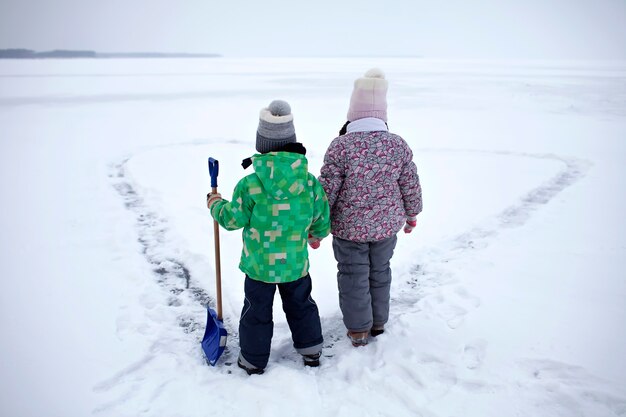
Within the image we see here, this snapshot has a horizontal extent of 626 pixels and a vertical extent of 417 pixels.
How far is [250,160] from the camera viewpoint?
258cm

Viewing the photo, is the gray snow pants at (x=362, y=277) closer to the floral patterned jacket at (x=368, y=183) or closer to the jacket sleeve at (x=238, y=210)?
the floral patterned jacket at (x=368, y=183)

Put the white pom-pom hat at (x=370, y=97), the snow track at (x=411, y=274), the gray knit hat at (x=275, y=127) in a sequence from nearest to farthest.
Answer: the gray knit hat at (x=275, y=127) < the white pom-pom hat at (x=370, y=97) < the snow track at (x=411, y=274)


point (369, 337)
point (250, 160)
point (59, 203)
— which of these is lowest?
point (369, 337)

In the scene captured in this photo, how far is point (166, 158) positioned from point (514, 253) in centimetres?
597

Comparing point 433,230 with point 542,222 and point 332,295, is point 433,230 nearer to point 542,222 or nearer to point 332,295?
point 542,222

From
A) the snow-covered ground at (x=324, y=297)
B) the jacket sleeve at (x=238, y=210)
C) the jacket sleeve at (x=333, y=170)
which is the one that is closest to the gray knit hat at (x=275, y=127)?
the jacket sleeve at (x=238, y=210)

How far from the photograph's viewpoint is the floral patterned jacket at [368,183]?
2.81 m

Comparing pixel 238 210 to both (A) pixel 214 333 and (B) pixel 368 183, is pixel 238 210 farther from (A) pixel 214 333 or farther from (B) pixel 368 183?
(A) pixel 214 333

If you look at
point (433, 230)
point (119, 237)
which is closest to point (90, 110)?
point (119, 237)

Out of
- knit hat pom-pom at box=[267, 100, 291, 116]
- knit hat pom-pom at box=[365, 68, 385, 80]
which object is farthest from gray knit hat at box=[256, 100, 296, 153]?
knit hat pom-pom at box=[365, 68, 385, 80]

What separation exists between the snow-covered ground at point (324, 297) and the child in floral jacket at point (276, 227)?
23cm

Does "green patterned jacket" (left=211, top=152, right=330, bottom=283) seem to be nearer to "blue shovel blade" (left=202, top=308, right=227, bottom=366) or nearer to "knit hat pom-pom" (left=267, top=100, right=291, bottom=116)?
"knit hat pom-pom" (left=267, top=100, right=291, bottom=116)

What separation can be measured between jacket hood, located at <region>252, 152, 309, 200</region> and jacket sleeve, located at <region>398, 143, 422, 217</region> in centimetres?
73

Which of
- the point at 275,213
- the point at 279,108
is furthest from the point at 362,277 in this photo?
the point at 279,108
